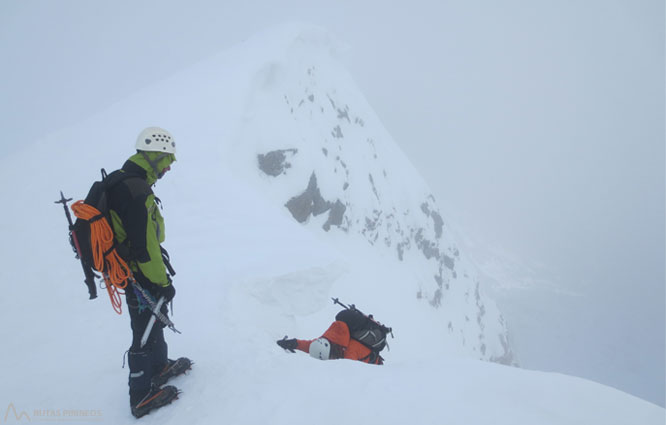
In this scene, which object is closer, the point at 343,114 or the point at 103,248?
the point at 103,248

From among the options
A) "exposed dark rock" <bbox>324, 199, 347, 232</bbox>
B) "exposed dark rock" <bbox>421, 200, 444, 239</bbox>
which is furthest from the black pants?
"exposed dark rock" <bbox>421, 200, 444, 239</bbox>

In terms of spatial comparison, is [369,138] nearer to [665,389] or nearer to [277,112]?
[277,112]

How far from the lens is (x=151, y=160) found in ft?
10.8

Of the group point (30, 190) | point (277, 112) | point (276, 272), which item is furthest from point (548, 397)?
point (277, 112)

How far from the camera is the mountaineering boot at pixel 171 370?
12.1 feet

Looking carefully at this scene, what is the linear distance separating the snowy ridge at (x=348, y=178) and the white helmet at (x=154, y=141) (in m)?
13.3

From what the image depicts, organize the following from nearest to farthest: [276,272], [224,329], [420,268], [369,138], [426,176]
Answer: [224,329] → [276,272] → [420,268] → [369,138] → [426,176]

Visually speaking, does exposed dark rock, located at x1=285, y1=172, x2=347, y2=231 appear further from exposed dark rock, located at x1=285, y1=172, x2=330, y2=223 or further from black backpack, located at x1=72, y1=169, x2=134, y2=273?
black backpack, located at x1=72, y1=169, x2=134, y2=273

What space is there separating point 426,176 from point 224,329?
427 feet

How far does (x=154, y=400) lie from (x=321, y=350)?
2263 millimetres

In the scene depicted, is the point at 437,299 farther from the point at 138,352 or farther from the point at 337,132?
the point at 138,352

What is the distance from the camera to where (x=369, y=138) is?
3844cm

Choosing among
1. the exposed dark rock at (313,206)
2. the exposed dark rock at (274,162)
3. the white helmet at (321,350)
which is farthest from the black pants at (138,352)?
the exposed dark rock at (313,206)

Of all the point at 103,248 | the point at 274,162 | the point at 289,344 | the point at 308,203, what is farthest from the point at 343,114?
the point at 103,248
